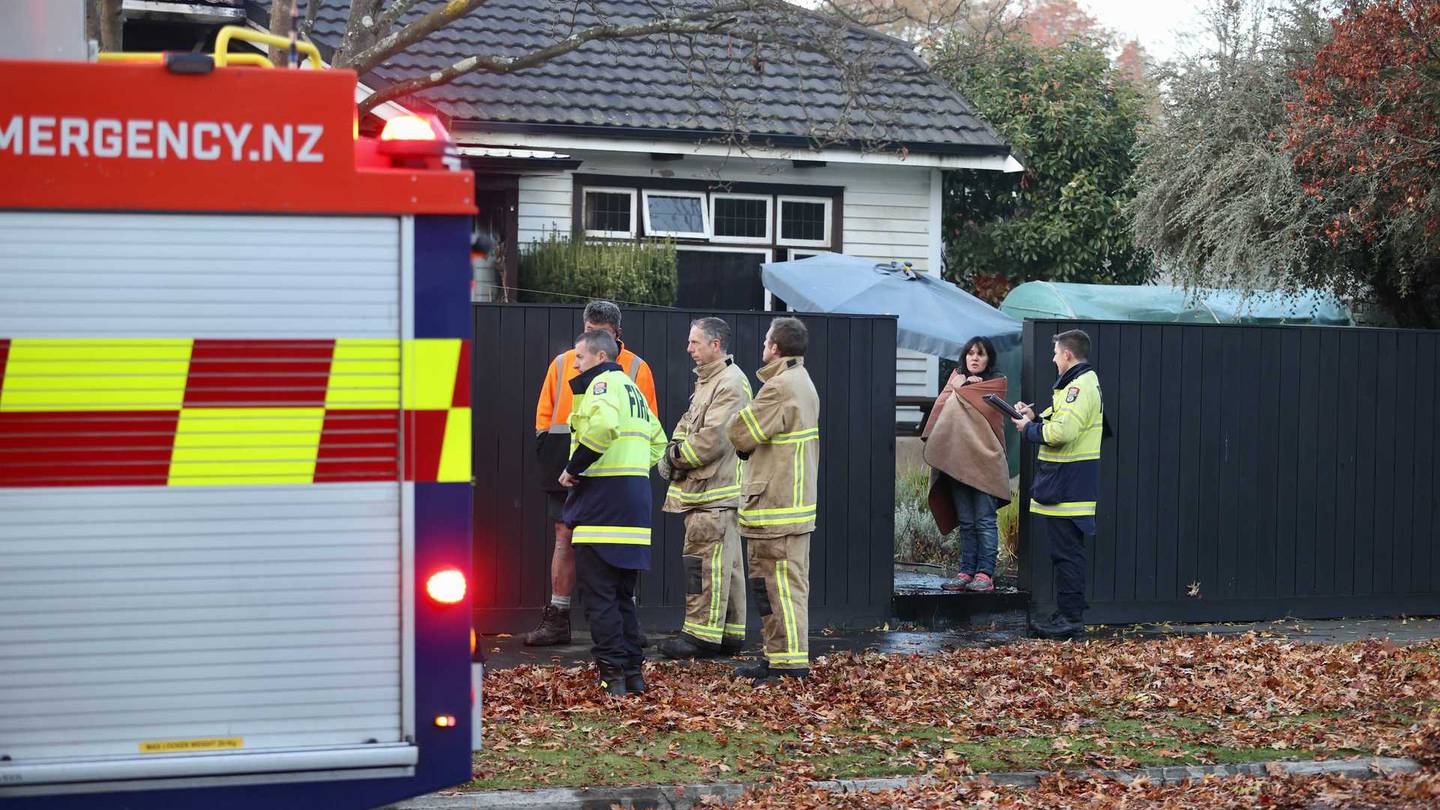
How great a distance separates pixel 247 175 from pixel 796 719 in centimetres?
442

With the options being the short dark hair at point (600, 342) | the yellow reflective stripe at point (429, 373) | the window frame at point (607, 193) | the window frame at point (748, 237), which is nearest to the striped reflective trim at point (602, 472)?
the short dark hair at point (600, 342)

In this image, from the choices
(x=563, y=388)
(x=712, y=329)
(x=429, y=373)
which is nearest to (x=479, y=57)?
(x=563, y=388)

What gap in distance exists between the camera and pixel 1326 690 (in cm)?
852

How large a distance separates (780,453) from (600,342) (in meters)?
1.23

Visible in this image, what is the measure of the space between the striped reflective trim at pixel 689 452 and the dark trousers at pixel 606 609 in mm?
978

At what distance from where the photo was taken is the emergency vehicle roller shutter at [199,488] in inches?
169

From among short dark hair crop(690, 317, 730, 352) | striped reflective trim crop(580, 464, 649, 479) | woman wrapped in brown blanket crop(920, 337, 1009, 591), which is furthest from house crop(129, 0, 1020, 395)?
striped reflective trim crop(580, 464, 649, 479)

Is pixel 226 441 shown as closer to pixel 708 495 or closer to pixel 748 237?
pixel 708 495

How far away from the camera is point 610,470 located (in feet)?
26.8

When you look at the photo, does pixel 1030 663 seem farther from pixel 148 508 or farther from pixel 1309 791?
pixel 148 508

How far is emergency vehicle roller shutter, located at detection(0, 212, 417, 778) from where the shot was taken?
428cm

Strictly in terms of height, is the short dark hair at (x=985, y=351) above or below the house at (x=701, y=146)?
below

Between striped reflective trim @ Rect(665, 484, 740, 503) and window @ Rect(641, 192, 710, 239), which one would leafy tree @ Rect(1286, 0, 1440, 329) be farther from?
striped reflective trim @ Rect(665, 484, 740, 503)

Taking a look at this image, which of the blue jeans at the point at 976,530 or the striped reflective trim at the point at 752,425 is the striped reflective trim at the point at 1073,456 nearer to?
the blue jeans at the point at 976,530
